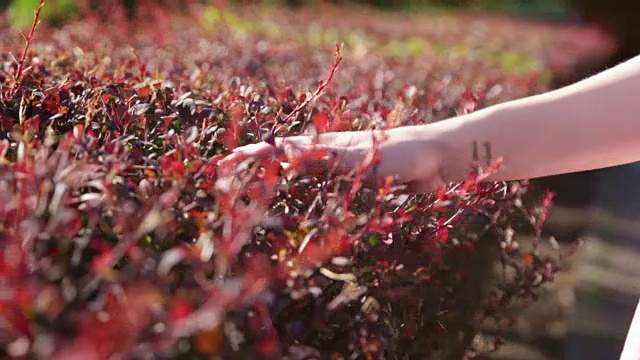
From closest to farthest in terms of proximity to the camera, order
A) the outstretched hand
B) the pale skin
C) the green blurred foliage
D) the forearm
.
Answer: the outstretched hand, the pale skin, the forearm, the green blurred foliage

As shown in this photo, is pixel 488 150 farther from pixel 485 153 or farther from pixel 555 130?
pixel 555 130

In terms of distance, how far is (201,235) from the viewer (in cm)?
137

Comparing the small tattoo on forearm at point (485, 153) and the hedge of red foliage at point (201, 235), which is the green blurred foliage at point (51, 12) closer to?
the hedge of red foliage at point (201, 235)

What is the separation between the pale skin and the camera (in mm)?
1790

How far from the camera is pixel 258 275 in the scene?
4.24ft

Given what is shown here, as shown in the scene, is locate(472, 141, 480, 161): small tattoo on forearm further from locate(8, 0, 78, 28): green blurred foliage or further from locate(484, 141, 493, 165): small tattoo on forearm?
locate(8, 0, 78, 28): green blurred foliage

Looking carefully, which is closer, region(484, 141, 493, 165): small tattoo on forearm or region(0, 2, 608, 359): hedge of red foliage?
region(0, 2, 608, 359): hedge of red foliage

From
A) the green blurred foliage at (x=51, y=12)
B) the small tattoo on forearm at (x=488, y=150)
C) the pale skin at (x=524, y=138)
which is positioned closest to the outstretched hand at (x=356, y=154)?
the pale skin at (x=524, y=138)

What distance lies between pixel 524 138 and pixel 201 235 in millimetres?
957

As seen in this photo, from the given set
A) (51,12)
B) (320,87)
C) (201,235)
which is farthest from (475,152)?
(51,12)

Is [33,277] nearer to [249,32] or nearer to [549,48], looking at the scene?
[249,32]

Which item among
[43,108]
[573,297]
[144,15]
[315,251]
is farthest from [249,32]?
[315,251]

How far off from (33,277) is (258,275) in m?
0.35

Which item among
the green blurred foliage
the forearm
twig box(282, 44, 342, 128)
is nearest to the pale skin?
the forearm
